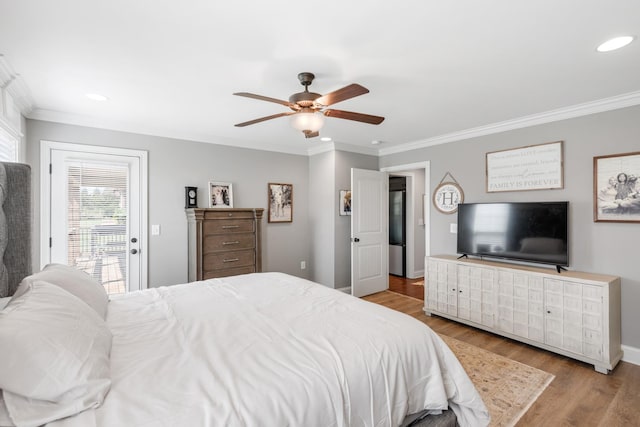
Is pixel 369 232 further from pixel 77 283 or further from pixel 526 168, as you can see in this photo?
pixel 77 283

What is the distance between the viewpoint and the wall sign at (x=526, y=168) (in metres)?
3.21

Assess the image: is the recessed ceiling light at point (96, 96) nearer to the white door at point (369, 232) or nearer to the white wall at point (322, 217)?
the white wall at point (322, 217)

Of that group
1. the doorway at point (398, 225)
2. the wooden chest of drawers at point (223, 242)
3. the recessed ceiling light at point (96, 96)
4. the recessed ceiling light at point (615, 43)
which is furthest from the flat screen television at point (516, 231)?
the recessed ceiling light at point (96, 96)

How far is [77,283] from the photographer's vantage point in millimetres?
1700

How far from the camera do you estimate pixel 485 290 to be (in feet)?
11.1

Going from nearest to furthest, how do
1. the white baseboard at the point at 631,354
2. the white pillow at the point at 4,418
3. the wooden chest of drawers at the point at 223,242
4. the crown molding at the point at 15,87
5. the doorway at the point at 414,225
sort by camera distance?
the white pillow at the point at 4,418, the crown molding at the point at 15,87, the white baseboard at the point at 631,354, the wooden chest of drawers at the point at 223,242, the doorway at the point at 414,225

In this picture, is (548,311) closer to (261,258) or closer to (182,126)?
(261,258)

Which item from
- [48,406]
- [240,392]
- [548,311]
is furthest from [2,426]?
[548,311]

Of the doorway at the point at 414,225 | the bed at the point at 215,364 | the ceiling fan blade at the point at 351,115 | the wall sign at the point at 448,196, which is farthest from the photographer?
the doorway at the point at 414,225

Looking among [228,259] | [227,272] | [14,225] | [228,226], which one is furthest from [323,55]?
[227,272]

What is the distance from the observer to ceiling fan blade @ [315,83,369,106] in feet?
6.16

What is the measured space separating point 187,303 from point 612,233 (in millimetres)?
3779

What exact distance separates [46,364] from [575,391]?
3.28 meters

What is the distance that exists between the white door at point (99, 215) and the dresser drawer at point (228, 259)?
0.82 metres
